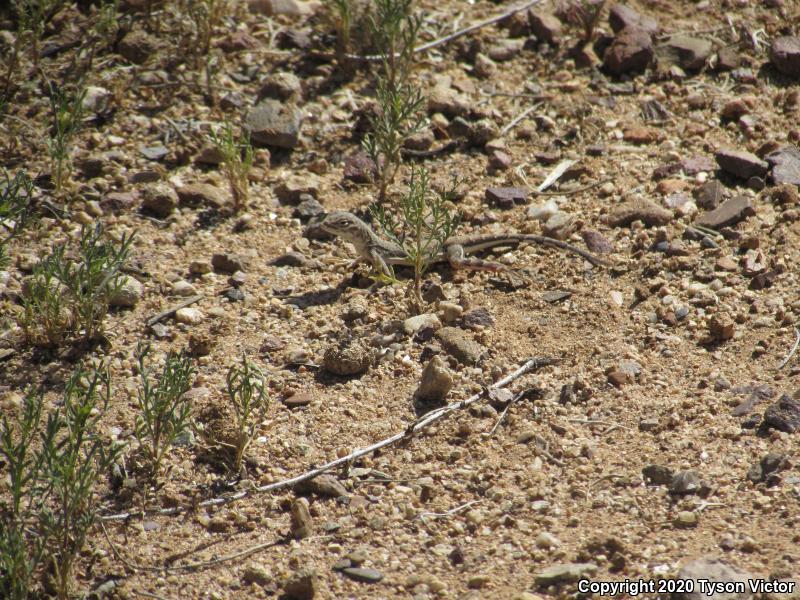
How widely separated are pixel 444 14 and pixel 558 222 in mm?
3275

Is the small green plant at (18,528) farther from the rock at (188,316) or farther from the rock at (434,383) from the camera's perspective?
the rock at (434,383)

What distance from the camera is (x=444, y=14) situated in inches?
327

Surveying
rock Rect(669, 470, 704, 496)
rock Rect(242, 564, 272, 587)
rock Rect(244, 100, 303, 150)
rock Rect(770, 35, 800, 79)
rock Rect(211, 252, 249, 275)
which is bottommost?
rock Rect(242, 564, 272, 587)

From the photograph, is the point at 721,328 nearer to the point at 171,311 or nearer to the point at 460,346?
the point at 460,346

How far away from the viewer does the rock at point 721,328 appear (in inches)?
195

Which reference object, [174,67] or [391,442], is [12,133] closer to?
[174,67]

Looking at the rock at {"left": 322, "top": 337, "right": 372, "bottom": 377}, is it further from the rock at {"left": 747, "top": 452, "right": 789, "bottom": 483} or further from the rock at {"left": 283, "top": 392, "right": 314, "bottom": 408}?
the rock at {"left": 747, "top": 452, "right": 789, "bottom": 483}

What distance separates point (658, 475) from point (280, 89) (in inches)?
185

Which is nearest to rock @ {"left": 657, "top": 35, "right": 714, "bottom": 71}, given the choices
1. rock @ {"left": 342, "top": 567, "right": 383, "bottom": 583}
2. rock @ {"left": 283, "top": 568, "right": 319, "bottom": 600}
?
rock @ {"left": 342, "top": 567, "right": 383, "bottom": 583}

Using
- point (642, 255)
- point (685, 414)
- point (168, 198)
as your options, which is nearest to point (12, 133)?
point (168, 198)

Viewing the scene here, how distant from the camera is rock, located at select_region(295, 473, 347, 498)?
4.30 metres

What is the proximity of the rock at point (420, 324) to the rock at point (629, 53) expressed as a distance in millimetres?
3441

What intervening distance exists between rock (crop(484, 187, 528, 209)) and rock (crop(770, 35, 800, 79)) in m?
2.64

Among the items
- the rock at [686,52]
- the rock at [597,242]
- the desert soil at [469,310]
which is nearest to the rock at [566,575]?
the desert soil at [469,310]
